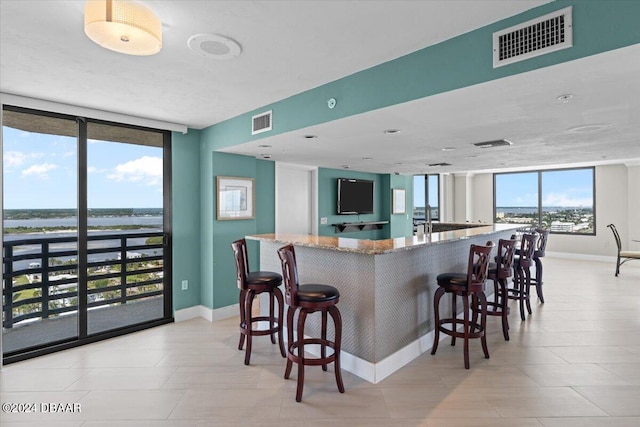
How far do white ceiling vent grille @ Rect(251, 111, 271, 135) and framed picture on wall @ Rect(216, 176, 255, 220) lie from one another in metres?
1.01

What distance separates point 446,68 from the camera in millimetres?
2117

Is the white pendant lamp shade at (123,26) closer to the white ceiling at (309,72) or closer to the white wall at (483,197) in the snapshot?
the white ceiling at (309,72)

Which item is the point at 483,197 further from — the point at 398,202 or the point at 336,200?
the point at 336,200

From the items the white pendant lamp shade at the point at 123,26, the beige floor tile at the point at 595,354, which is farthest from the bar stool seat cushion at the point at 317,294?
the beige floor tile at the point at 595,354

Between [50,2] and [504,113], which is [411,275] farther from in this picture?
[50,2]

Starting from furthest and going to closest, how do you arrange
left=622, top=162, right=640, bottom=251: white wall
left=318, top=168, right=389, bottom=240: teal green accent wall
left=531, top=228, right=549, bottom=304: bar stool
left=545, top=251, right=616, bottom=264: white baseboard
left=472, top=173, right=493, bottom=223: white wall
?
left=472, top=173, right=493, bottom=223: white wall, left=545, top=251, right=616, bottom=264: white baseboard, left=622, top=162, right=640, bottom=251: white wall, left=318, top=168, right=389, bottom=240: teal green accent wall, left=531, top=228, right=549, bottom=304: bar stool

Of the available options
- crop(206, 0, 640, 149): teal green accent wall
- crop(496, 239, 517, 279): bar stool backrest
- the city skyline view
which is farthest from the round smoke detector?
crop(496, 239, 517, 279): bar stool backrest

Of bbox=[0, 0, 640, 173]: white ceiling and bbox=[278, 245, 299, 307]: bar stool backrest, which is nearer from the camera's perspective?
bbox=[0, 0, 640, 173]: white ceiling

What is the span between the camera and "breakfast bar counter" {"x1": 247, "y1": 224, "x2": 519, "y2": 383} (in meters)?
2.73

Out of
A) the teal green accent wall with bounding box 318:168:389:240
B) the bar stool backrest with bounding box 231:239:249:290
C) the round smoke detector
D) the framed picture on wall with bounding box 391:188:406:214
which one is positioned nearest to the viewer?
the round smoke detector

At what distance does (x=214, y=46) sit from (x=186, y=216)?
2715 millimetres

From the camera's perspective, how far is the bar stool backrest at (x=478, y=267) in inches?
115

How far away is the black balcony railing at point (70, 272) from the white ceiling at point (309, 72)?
6.12 feet

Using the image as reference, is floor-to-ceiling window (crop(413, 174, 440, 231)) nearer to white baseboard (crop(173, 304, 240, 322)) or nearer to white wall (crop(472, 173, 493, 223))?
white wall (crop(472, 173, 493, 223))
